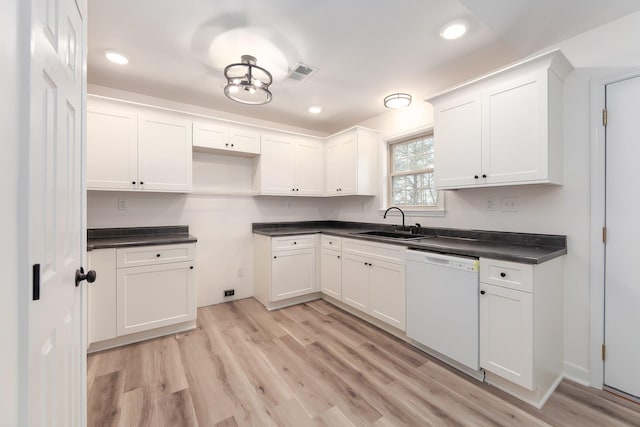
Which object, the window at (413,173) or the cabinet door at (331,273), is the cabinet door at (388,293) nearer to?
the cabinet door at (331,273)

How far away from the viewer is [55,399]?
2.69 ft

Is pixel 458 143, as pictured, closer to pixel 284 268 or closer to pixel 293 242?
pixel 293 242

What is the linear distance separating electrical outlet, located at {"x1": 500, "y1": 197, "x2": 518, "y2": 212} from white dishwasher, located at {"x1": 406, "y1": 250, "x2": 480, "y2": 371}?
75 cm

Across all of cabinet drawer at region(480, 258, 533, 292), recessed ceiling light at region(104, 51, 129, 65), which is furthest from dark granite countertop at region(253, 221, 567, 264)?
recessed ceiling light at region(104, 51, 129, 65)

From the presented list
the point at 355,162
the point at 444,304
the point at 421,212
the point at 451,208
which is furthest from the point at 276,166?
the point at 444,304

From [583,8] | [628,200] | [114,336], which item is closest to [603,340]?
[628,200]

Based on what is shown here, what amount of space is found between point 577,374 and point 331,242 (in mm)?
Answer: 2341

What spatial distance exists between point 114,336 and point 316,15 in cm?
302

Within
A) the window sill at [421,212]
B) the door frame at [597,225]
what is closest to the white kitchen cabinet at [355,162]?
the window sill at [421,212]

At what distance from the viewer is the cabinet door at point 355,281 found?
2811 millimetres

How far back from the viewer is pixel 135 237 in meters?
2.78

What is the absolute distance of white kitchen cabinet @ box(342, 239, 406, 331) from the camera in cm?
246

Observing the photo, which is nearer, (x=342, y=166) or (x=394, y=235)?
(x=394, y=235)

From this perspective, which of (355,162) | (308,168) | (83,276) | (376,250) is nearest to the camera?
(83,276)
